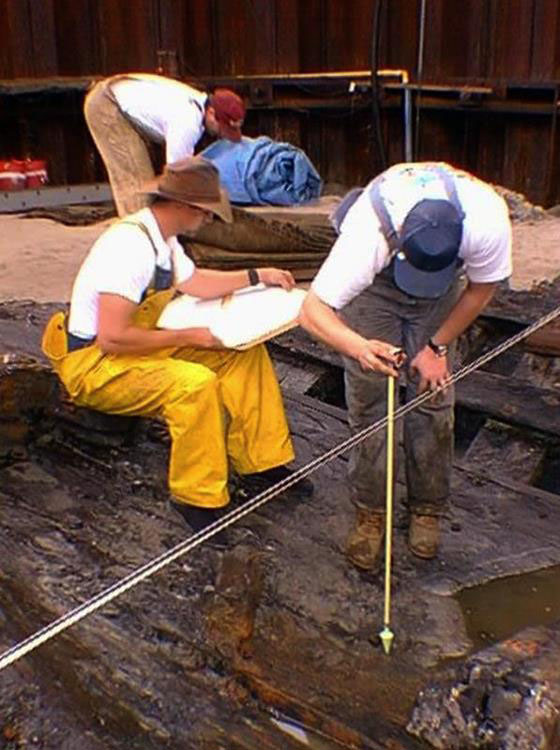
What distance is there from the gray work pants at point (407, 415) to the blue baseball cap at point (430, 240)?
1.04 feet

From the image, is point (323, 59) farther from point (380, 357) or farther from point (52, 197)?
point (380, 357)

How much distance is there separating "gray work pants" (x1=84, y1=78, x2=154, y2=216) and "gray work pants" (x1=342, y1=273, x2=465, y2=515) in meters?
3.26

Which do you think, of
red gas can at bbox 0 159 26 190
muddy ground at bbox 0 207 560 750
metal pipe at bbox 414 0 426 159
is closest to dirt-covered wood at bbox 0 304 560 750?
muddy ground at bbox 0 207 560 750

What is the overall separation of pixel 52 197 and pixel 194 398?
258 inches

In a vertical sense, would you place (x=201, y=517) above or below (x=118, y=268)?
below

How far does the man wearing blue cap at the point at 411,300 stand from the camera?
291cm

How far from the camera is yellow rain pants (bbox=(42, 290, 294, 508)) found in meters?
3.46

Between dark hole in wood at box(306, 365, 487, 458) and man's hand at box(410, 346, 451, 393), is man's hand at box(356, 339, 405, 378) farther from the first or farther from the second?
dark hole in wood at box(306, 365, 487, 458)

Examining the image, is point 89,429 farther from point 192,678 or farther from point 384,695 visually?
point 384,695

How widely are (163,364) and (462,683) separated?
1574 millimetres

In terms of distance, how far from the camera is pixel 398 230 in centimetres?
290

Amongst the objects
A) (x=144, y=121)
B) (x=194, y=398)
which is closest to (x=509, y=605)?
(x=194, y=398)

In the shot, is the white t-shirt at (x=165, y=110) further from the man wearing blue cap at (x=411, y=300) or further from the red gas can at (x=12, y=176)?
the red gas can at (x=12, y=176)

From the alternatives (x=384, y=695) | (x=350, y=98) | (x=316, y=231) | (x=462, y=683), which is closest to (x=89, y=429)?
(x=384, y=695)
